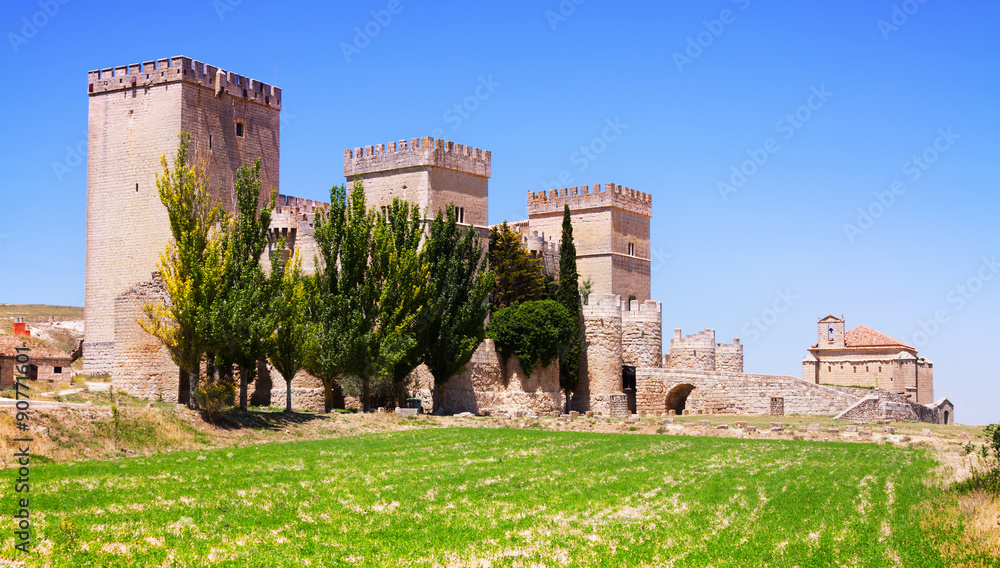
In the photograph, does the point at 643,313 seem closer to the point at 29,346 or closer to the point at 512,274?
the point at 512,274

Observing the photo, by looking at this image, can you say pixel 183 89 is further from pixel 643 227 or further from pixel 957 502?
pixel 957 502

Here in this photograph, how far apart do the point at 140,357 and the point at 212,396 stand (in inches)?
202

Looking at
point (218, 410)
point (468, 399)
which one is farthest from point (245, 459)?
point (468, 399)

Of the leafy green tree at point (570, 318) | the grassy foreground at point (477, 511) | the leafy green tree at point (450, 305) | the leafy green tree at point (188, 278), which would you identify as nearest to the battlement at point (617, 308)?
the leafy green tree at point (570, 318)

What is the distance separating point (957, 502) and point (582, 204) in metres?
35.5

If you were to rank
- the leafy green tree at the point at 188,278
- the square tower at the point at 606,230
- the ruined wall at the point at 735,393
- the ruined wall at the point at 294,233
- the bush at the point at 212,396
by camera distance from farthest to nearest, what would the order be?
the square tower at the point at 606,230 < the ruined wall at the point at 735,393 < the ruined wall at the point at 294,233 < the leafy green tree at the point at 188,278 < the bush at the point at 212,396

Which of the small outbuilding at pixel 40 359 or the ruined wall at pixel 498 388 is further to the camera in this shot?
the ruined wall at pixel 498 388

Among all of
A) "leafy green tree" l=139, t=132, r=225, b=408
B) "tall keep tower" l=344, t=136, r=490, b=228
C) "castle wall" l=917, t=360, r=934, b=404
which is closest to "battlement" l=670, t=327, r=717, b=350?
"tall keep tower" l=344, t=136, r=490, b=228

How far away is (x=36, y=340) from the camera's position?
33.8 m

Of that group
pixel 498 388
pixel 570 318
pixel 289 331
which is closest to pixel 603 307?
pixel 570 318

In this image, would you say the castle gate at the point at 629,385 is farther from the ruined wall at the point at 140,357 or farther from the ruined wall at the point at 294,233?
the ruined wall at the point at 140,357

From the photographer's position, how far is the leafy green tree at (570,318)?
38812 mm

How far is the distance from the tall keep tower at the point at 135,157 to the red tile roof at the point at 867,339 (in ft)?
103

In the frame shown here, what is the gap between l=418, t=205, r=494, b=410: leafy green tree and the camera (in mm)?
30859
